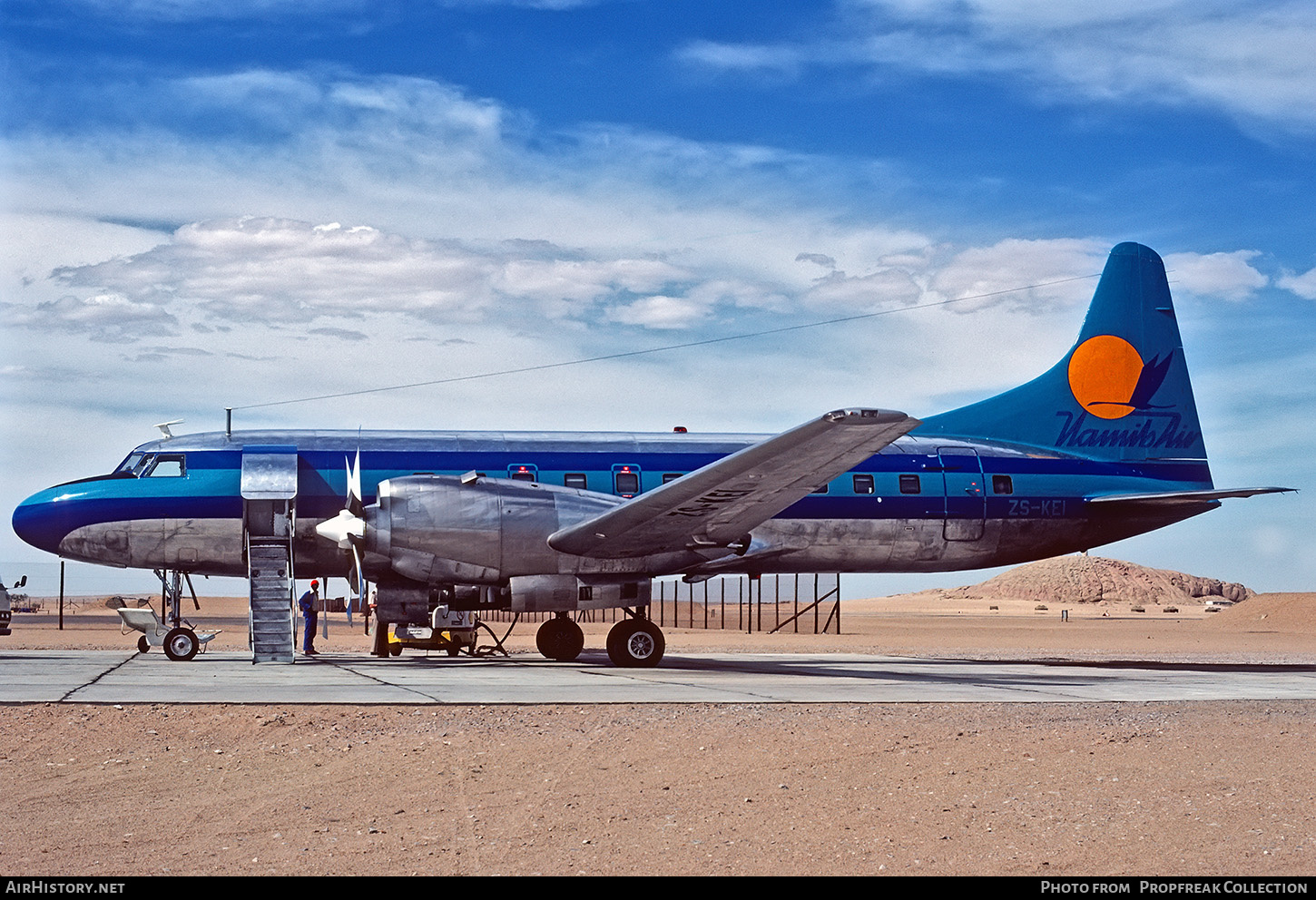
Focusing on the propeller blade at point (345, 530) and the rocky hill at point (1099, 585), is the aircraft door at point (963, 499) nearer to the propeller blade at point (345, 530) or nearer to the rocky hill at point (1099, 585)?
the propeller blade at point (345, 530)

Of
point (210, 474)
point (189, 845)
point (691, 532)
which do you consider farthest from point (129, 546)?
point (189, 845)

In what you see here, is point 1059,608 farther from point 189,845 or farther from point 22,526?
point 189,845

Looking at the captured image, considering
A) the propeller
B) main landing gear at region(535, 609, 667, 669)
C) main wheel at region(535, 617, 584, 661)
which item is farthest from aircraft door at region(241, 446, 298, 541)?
main landing gear at region(535, 609, 667, 669)

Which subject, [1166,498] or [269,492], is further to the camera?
[1166,498]

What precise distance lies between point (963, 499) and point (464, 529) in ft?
36.2

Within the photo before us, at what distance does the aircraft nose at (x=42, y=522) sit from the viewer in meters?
23.6

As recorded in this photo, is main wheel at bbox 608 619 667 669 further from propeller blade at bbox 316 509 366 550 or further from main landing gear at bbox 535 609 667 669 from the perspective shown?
propeller blade at bbox 316 509 366 550

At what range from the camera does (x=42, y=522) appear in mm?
23656

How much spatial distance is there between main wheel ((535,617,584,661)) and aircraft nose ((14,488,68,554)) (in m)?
9.67

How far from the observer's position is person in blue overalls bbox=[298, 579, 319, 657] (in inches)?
1109

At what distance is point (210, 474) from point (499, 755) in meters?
13.9

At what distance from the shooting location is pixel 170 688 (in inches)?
654

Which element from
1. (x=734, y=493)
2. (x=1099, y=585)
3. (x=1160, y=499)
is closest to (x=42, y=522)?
(x=734, y=493)

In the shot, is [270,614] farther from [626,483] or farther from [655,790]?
[655,790]
